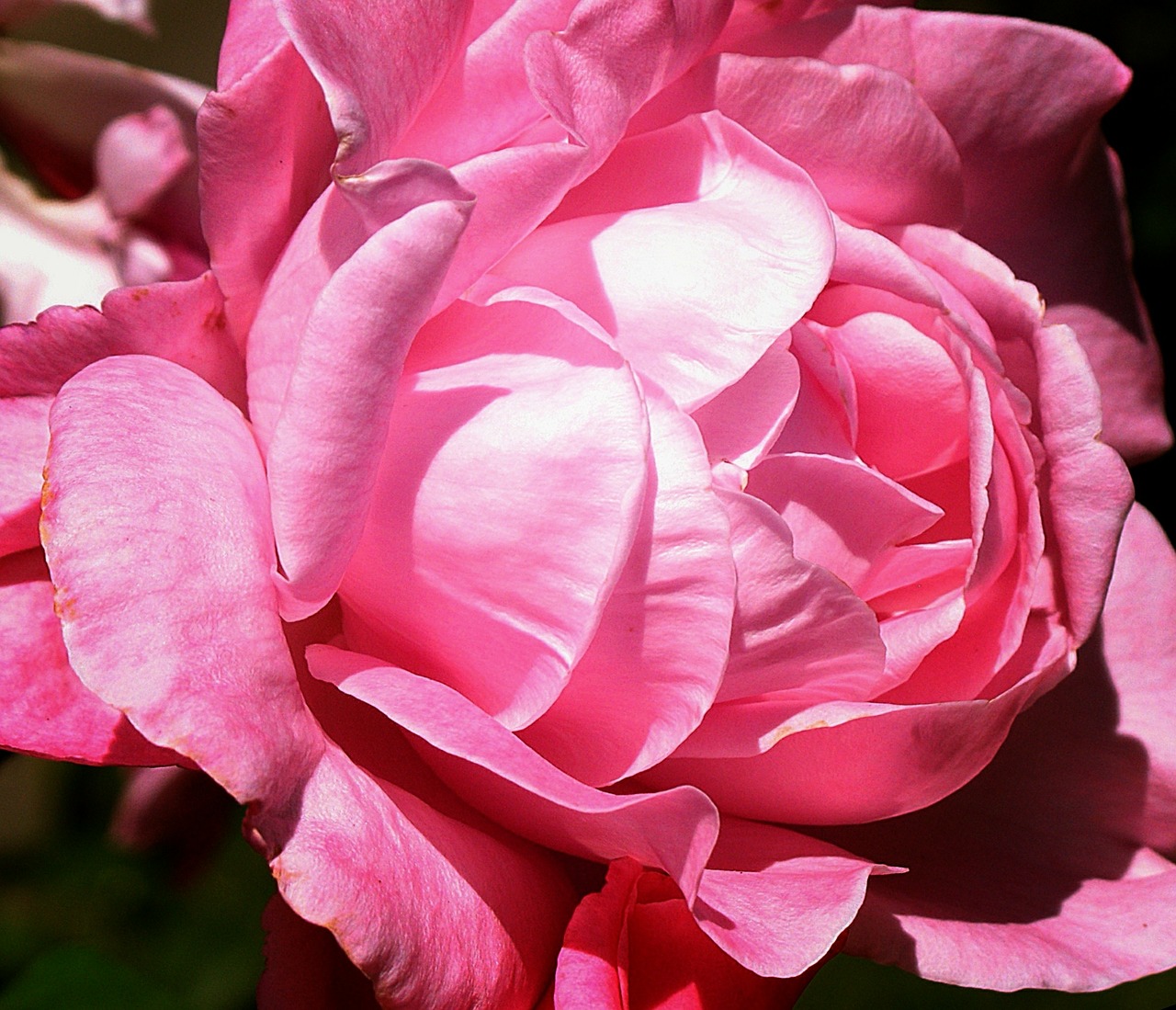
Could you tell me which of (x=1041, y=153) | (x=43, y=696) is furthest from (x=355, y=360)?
(x=1041, y=153)

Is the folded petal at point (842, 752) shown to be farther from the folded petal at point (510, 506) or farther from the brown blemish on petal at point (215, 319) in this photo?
the brown blemish on petal at point (215, 319)

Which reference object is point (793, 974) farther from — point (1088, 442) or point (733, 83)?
point (733, 83)

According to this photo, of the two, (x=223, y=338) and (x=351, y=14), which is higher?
(x=351, y=14)

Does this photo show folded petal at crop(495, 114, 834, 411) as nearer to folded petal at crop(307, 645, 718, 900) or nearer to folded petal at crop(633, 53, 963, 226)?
folded petal at crop(633, 53, 963, 226)

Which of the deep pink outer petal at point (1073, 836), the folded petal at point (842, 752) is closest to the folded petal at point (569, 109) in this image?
the folded petal at point (842, 752)

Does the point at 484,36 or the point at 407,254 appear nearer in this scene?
the point at 407,254

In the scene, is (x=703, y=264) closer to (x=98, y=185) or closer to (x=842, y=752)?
(x=842, y=752)

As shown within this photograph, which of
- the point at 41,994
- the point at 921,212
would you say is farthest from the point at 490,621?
the point at 41,994
